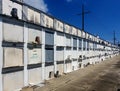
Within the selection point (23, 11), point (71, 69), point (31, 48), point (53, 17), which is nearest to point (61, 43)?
point (53, 17)

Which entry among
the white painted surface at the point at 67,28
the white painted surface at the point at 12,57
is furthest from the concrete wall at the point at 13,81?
the white painted surface at the point at 67,28

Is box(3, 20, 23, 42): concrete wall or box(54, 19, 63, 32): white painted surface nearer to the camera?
box(3, 20, 23, 42): concrete wall

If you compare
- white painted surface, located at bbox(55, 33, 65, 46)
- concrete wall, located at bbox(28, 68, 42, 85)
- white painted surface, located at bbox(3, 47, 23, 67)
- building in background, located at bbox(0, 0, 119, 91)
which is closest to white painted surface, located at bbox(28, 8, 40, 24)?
building in background, located at bbox(0, 0, 119, 91)

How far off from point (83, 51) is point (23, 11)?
1928 cm

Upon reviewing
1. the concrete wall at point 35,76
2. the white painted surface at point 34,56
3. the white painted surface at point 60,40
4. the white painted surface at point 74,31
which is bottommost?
the concrete wall at point 35,76

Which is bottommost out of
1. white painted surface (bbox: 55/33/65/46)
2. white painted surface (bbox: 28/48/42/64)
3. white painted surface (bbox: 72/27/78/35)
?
white painted surface (bbox: 28/48/42/64)

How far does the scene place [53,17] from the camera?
19.0 meters

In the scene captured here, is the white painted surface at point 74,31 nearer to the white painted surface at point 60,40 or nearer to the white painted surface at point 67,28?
the white painted surface at point 67,28

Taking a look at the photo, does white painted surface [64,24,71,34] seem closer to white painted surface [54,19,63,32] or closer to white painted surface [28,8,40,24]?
white painted surface [54,19,63,32]

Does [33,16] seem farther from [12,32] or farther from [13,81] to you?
[13,81]

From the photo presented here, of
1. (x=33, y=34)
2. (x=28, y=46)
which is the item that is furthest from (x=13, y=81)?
(x=33, y=34)

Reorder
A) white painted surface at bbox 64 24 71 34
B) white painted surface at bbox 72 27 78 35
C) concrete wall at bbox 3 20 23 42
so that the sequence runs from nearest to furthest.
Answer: concrete wall at bbox 3 20 23 42, white painted surface at bbox 64 24 71 34, white painted surface at bbox 72 27 78 35

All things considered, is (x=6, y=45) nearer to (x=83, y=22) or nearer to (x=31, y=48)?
(x=31, y=48)

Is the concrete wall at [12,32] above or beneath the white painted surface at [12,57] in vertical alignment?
above
